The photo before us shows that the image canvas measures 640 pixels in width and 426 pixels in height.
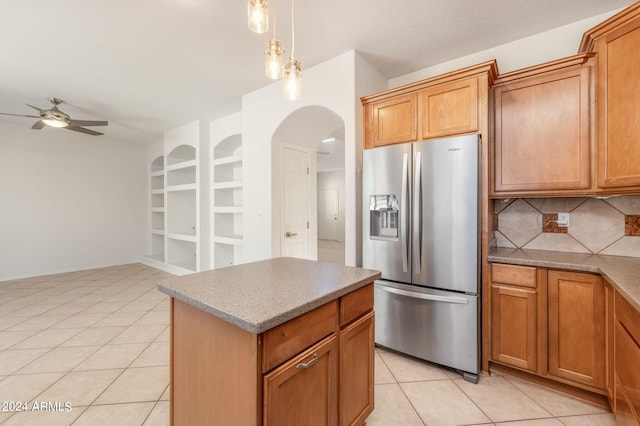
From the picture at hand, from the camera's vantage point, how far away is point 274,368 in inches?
39.7

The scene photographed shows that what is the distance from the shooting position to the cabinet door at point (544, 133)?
1946 mm

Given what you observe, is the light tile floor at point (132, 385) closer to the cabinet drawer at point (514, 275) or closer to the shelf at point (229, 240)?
the cabinet drawer at point (514, 275)

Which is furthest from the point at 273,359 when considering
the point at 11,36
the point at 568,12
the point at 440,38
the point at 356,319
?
the point at 11,36

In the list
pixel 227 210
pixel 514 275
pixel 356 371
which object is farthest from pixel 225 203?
pixel 514 275

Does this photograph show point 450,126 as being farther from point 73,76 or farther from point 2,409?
point 73,76

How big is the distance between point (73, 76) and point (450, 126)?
4102 mm

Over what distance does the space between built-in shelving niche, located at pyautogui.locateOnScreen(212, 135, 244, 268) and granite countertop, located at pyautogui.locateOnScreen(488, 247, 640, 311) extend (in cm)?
378

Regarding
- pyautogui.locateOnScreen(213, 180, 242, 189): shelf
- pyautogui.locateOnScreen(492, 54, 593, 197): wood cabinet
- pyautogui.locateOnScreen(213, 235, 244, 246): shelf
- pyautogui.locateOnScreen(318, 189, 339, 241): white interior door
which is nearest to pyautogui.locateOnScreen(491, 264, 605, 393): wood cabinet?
pyautogui.locateOnScreen(492, 54, 593, 197): wood cabinet

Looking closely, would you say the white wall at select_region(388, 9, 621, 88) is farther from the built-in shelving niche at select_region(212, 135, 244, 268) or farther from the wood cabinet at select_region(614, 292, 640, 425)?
the built-in shelving niche at select_region(212, 135, 244, 268)

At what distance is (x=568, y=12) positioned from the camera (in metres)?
2.14

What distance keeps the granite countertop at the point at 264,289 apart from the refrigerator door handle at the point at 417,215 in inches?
30.9

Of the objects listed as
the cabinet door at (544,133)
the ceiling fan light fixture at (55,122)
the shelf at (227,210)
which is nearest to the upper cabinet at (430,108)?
the cabinet door at (544,133)

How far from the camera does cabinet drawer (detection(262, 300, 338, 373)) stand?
986 mm

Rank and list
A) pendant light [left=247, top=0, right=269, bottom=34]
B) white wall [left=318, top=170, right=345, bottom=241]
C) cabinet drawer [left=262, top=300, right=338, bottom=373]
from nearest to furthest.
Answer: cabinet drawer [left=262, top=300, right=338, bottom=373] < pendant light [left=247, top=0, right=269, bottom=34] < white wall [left=318, top=170, right=345, bottom=241]
